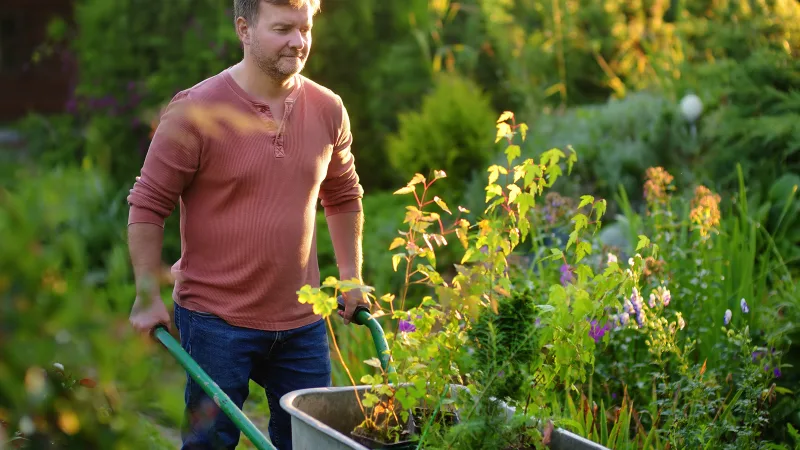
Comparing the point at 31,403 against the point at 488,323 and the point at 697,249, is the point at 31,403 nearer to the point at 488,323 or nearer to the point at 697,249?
the point at 488,323

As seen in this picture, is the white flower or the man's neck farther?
the white flower

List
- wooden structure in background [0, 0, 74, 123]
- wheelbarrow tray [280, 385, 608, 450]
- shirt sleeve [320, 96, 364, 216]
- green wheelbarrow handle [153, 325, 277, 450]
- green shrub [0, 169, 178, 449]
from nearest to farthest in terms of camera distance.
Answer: green shrub [0, 169, 178, 449] < wheelbarrow tray [280, 385, 608, 450] < green wheelbarrow handle [153, 325, 277, 450] < shirt sleeve [320, 96, 364, 216] < wooden structure in background [0, 0, 74, 123]

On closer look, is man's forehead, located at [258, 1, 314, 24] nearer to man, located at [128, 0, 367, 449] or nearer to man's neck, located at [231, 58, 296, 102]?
man, located at [128, 0, 367, 449]

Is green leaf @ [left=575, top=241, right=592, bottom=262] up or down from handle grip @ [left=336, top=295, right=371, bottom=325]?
up

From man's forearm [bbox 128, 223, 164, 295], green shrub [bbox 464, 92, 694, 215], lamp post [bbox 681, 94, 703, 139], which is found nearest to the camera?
man's forearm [bbox 128, 223, 164, 295]

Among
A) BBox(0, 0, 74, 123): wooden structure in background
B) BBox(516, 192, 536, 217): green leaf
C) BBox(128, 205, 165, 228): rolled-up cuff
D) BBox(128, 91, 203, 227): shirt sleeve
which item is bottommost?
BBox(0, 0, 74, 123): wooden structure in background

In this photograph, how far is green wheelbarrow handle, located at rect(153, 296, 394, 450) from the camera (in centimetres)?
217

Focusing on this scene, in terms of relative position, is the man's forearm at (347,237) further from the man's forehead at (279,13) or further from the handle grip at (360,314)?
the man's forehead at (279,13)

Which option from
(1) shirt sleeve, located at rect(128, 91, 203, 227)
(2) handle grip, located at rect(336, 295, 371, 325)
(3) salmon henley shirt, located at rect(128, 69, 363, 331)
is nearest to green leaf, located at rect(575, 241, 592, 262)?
(2) handle grip, located at rect(336, 295, 371, 325)

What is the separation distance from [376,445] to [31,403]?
124cm

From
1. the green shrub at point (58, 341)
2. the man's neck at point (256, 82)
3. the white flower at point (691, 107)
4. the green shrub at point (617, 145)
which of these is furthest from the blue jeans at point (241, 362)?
the white flower at point (691, 107)

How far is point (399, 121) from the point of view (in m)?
8.27

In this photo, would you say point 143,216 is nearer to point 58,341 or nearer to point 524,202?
point 524,202

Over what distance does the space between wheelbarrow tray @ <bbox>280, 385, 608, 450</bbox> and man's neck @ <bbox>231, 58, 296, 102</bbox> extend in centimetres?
89
